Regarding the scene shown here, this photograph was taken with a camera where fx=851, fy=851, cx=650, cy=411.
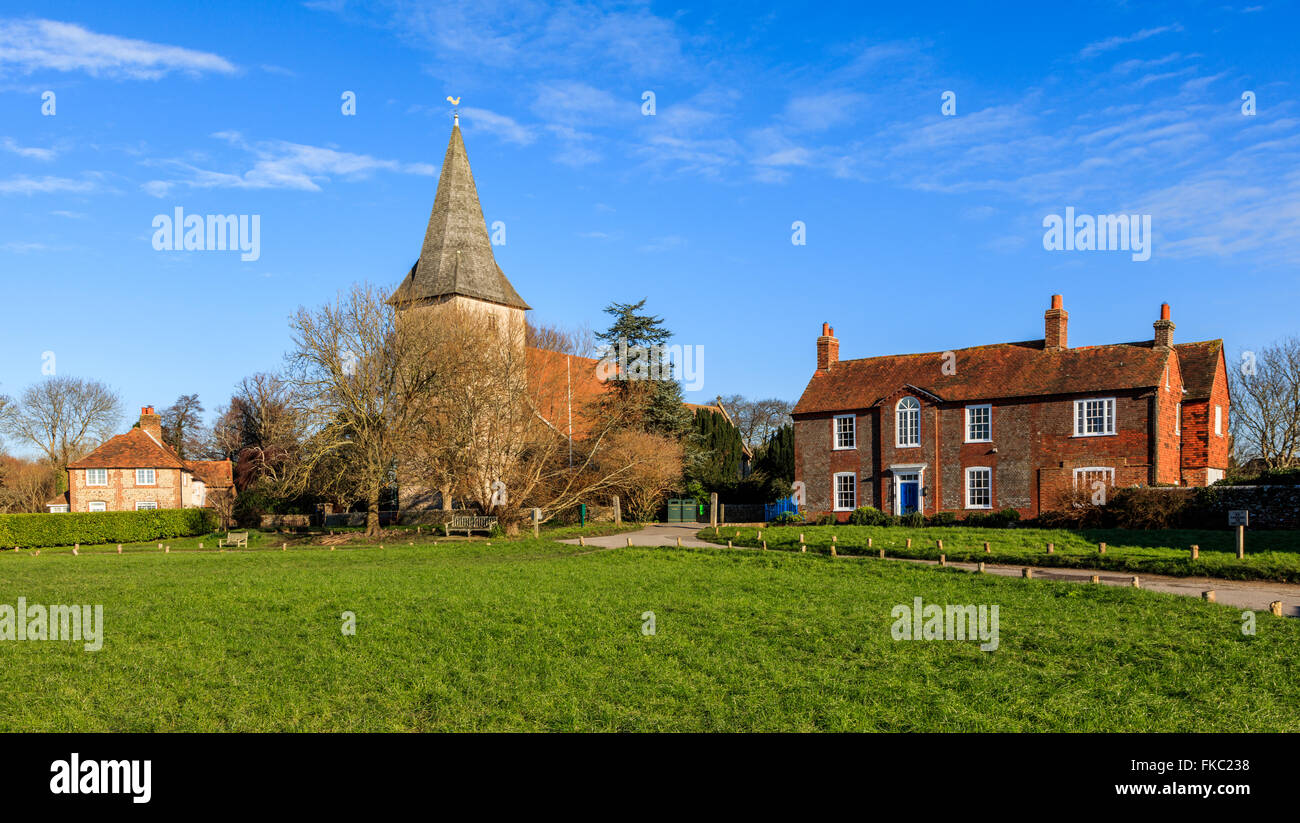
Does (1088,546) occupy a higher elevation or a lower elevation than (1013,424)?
lower

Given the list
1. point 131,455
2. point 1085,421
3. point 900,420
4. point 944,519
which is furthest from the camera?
point 131,455

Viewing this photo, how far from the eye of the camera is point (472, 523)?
1427 inches

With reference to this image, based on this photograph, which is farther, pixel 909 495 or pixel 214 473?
pixel 214 473

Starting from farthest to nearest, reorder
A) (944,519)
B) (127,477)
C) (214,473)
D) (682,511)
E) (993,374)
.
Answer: (214,473) → (127,477) → (682,511) → (993,374) → (944,519)

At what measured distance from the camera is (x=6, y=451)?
211ft

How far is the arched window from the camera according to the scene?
3900 cm

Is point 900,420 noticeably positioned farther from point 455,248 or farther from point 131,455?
point 131,455

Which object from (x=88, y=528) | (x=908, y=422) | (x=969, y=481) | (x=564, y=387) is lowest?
(x=88, y=528)

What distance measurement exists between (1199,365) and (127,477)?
5698 cm

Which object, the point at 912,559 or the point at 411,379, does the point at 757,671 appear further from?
the point at 411,379

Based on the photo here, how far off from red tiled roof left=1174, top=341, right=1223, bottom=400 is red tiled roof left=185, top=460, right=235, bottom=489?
5574cm

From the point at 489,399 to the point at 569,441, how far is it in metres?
5.49

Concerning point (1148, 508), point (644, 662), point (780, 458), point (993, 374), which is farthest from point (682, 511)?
point (644, 662)
